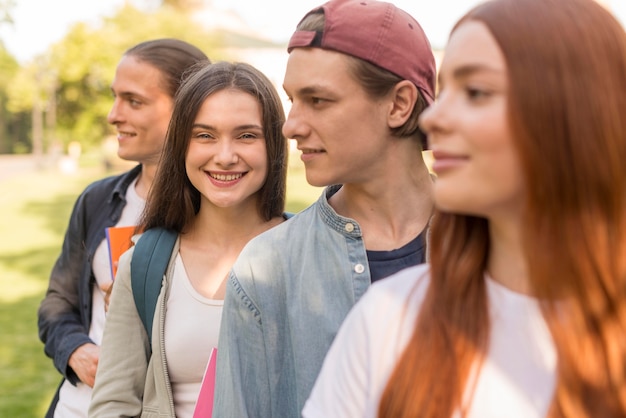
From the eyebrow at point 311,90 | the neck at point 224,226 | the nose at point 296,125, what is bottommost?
the neck at point 224,226

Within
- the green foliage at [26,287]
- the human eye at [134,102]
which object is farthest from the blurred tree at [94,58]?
the human eye at [134,102]

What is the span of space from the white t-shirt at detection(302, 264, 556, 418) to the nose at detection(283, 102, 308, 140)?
2.48ft

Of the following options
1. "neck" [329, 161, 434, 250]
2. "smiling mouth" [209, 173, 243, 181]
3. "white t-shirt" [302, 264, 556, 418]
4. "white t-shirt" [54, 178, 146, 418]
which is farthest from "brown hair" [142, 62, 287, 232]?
"white t-shirt" [302, 264, 556, 418]

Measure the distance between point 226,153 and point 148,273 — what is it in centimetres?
49

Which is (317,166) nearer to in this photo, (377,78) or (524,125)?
(377,78)

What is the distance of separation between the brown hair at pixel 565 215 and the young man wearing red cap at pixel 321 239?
0.75m

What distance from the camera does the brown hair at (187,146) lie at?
2959 millimetres

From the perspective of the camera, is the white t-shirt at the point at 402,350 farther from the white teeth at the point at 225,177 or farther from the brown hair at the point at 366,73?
the white teeth at the point at 225,177

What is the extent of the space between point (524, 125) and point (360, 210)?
105cm

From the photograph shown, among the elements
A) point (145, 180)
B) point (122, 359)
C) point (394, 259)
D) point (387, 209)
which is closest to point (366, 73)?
point (387, 209)

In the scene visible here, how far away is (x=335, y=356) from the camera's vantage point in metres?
1.60

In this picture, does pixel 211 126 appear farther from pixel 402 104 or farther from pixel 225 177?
pixel 402 104

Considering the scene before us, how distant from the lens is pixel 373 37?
2305mm

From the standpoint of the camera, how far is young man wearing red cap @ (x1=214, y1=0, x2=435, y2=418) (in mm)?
2262
